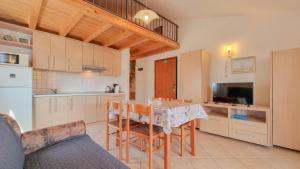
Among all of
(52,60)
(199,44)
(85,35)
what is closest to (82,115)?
(52,60)

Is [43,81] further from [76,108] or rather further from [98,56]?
[98,56]

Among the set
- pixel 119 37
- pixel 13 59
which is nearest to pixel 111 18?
pixel 119 37

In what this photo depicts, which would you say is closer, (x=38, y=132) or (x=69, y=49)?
(x=38, y=132)

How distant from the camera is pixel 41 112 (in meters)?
3.16

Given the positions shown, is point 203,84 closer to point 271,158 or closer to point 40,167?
point 271,158

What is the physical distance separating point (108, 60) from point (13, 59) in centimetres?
218

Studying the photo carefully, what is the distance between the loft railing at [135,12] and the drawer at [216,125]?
2.55 m

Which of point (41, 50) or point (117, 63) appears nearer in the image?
point (41, 50)

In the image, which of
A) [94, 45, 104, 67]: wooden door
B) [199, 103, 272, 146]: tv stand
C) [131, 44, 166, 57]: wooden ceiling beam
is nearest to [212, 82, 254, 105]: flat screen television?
[199, 103, 272, 146]: tv stand

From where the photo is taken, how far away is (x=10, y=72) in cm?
264

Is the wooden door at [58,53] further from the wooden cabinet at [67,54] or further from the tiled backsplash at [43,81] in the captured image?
the tiled backsplash at [43,81]

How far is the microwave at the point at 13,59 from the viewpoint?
8.65ft

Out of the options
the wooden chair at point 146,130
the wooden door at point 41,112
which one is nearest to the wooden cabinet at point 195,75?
the wooden chair at point 146,130

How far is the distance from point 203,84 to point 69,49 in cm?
338
